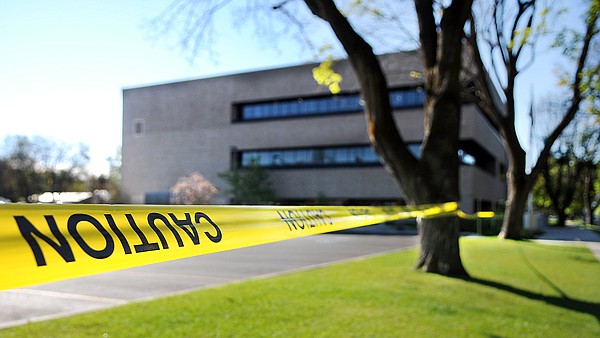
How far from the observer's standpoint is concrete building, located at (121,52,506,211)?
3584 cm

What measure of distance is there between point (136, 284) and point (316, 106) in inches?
1228

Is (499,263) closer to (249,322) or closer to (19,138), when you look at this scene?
(249,322)

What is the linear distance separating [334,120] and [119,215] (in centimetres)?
3557

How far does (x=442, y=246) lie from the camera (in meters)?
9.27

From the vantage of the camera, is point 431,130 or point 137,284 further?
point 431,130

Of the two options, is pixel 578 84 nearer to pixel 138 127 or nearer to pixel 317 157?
pixel 317 157

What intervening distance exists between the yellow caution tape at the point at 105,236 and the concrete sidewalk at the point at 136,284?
3.70 meters

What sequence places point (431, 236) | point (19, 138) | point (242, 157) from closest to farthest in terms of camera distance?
point (431, 236) < point (242, 157) < point (19, 138)

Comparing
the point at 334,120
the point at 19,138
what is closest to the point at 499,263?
the point at 334,120

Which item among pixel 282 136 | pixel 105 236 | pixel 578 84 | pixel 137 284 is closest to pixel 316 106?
pixel 282 136

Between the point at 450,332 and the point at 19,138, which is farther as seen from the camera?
the point at 19,138

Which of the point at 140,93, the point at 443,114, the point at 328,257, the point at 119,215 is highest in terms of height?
the point at 140,93

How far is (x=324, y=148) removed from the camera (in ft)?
126

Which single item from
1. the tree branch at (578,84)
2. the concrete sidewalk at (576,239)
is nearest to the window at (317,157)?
the concrete sidewalk at (576,239)
